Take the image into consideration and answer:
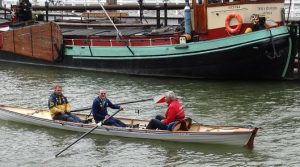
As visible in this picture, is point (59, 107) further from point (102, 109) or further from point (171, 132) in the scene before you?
point (171, 132)

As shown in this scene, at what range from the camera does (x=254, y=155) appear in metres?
15.8

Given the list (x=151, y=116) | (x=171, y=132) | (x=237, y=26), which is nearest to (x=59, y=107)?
(x=151, y=116)

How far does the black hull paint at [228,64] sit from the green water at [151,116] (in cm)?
39

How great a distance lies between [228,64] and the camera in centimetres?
2577

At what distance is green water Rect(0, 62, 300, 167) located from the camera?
15812mm

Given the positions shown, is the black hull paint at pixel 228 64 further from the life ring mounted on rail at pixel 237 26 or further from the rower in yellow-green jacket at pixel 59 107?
the rower in yellow-green jacket at pixel 59 107

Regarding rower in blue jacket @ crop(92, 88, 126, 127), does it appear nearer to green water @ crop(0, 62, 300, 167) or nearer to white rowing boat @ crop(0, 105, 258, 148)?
white rowing boat @ crop(0, 105, 258, 148)

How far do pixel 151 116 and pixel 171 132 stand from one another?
4005mm

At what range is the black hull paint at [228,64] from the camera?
81.7 ft

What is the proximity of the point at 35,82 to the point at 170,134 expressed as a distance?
1224 cm

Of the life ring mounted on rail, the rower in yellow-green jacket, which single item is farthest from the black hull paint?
the rower in yellow-green jacket

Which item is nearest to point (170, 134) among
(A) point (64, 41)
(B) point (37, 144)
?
(B) point (37, 144)

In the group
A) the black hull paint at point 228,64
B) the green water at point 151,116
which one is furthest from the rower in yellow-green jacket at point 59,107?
the black hull paint at point 228,64

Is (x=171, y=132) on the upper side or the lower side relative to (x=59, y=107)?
lower
